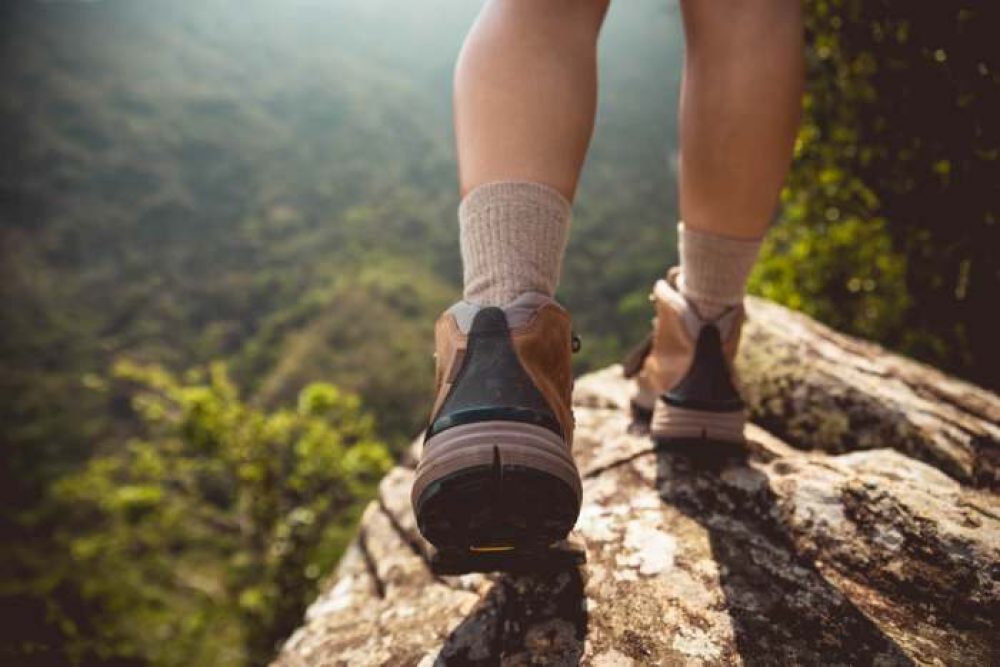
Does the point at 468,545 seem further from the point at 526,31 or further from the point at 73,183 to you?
the point at 73,183

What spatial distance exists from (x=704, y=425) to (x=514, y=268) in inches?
24.0

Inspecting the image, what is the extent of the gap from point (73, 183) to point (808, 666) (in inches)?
3097

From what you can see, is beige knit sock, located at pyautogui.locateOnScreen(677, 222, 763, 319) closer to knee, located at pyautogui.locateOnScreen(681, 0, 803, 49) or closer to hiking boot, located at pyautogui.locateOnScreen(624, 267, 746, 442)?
hiking boot, located at pyautogui.locateOnScreen(624, 267, 746, 442)

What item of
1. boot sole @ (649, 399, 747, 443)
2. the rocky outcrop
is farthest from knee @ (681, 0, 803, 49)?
the rocky outcrop

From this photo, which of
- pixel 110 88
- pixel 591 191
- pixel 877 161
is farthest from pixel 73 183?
pixel 877 161

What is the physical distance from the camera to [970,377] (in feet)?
6.28

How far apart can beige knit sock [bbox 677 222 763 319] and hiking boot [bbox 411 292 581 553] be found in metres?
0.48

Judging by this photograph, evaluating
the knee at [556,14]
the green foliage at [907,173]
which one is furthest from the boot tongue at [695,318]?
the green foliage at [907,173]

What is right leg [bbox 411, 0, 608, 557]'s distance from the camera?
73 centimetres

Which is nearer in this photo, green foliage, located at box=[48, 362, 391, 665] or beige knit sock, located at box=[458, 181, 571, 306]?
beige knit sock, located at box=[458, 181, 571, 306]

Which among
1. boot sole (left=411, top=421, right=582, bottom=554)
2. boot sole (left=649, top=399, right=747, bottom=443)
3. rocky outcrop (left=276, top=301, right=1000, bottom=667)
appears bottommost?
rocky outcrop (left=276, top=301, right=1000, bottom=667)

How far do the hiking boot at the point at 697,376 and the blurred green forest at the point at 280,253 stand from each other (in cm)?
108

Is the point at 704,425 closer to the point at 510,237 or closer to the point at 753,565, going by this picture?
the point at 753,565

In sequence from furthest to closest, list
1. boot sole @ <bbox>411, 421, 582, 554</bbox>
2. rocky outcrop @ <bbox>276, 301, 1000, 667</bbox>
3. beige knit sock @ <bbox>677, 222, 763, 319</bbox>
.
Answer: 1. beige knit sock @ <bbox>677, 222, 763, 319</bbox>
2. rocky outcrop @ <bbox>276, 301, 1000, 667</bbox>
3. boot sole @ <bbox>411, 421, 582, 554</bbox>
